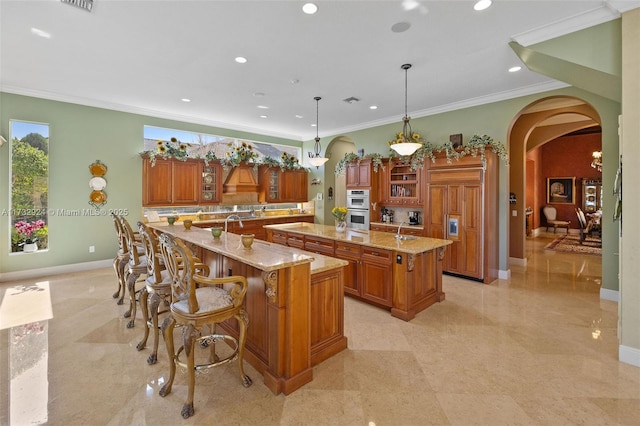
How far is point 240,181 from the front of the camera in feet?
23.6

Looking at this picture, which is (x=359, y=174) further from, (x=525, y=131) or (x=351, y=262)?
(x=525, y=131)

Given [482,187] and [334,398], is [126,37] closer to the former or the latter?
[334,398]

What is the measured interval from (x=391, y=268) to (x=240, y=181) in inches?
189

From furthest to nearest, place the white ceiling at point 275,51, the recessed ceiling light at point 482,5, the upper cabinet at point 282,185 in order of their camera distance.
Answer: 1. the upper cabinet at point 282,185
2. the white ceiling at point 275,51
3. the recessed ceiling light at point 482,5

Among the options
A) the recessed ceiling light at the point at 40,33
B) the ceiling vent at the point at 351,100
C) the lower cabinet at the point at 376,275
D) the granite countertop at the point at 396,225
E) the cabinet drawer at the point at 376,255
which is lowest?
the lower cabinet at the point at 376,275

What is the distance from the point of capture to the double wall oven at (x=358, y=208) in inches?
267

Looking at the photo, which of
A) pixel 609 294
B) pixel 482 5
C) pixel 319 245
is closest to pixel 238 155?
pixel 319 245

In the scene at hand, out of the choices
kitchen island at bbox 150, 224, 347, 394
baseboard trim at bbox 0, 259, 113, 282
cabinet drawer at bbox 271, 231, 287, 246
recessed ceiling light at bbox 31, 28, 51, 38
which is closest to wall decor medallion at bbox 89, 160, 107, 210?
baseboard trim at bbox 0, 259, 113, 282

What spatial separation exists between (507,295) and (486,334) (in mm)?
1617

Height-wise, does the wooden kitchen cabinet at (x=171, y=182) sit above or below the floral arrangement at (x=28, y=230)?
above

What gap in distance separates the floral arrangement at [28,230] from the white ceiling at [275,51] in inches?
87.6

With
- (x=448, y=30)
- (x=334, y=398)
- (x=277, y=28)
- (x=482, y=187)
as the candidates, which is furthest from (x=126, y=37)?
(x=482, y=187)

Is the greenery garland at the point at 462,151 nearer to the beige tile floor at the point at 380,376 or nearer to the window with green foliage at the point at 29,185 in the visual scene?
the beige tile floor at the point at 380,376

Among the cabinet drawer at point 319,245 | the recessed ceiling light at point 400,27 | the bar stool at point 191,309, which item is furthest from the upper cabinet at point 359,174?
the bar stool at point 191,309
